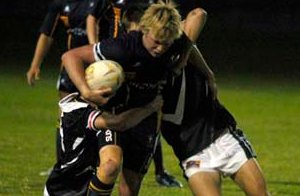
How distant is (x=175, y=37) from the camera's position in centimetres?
759

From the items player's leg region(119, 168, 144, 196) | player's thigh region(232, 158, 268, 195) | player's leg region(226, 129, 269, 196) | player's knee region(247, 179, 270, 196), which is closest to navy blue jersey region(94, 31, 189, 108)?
player's leg region(119, 168, 144, 196)

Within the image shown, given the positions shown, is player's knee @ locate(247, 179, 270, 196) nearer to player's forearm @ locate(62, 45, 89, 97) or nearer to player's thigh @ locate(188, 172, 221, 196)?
player's thigh @ locate(188, 172, 221, 196)

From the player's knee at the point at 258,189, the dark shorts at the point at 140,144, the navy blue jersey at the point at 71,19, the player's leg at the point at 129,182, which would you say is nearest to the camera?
the player's knee at the point at 258,189

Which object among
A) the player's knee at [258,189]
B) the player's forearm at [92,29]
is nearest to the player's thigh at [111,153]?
the player's knee at [258,189]

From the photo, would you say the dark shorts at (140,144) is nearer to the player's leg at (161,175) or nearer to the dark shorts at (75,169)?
the dark shorts at (75,169)

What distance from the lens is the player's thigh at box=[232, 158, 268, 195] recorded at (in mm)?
7930

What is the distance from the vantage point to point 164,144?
1551 centimetres

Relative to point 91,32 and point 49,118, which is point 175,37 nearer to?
point 91,32

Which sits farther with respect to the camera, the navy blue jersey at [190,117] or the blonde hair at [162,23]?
the navy blue jersey at [190,117]

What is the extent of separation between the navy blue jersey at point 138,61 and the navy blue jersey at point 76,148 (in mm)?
397

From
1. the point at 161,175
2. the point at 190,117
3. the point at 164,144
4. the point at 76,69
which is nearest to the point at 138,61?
the point at 76,69

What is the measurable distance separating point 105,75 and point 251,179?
1353mm

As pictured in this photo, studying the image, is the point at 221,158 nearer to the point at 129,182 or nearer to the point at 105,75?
the point at 129,182

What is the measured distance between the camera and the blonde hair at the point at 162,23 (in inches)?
294
